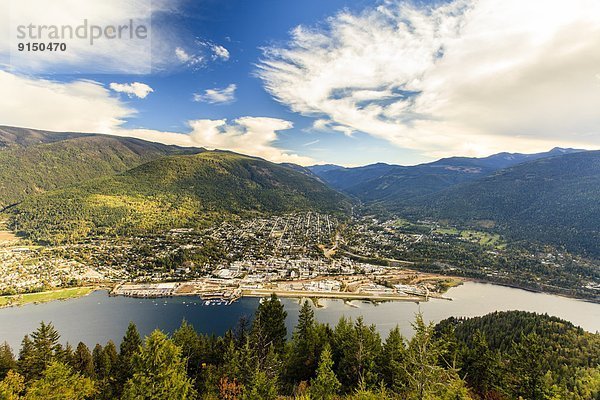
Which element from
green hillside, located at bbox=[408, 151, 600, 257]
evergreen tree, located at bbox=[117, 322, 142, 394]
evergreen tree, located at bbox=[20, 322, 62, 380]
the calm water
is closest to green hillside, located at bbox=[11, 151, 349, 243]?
the calm water

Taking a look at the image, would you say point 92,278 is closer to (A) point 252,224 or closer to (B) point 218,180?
(A) point 252,224

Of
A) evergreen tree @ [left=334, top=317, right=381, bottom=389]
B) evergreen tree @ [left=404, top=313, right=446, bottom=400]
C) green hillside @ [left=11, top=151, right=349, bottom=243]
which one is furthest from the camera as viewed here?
green hillside @ [left=11, top=151, right=349, bottom=243]

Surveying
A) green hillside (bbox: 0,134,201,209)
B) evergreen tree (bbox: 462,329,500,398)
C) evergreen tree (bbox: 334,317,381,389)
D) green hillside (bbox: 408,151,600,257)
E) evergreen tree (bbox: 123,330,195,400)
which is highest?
green hillside (bbox: 0,134,201,209)

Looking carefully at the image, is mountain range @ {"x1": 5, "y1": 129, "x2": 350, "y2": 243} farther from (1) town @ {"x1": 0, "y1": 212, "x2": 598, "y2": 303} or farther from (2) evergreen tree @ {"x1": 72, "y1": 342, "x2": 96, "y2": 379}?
(2) evergreen tree @ {"x1": 72, "y1": 342, "x2": 96, "y2": 379}

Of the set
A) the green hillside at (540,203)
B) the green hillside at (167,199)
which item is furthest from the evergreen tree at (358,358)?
the green hillside at (167,199)

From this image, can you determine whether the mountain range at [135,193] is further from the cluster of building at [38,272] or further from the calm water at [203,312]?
the calm water at [203,312]

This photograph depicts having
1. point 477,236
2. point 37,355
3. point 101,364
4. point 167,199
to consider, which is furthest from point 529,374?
point 167,199

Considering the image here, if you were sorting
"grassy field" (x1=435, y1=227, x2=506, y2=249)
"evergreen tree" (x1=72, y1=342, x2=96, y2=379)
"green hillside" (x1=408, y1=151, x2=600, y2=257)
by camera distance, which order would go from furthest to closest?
"grassy field" (x1=435, y1=227, x2=506, y2=249) < "green hillside" (x1=408, y1=151, x2=600, y2=257) < "evergreen tree" (x1=72, y1=342, x2=96, y2=379)

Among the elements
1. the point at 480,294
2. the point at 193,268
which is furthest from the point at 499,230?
the point at 193,268

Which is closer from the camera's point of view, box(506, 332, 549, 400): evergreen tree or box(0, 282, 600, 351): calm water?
box(506, 332, 549, 400): evergreen tree

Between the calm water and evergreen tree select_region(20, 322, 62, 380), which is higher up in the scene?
evergreen tree select_region(20, 322, 62, 380)
